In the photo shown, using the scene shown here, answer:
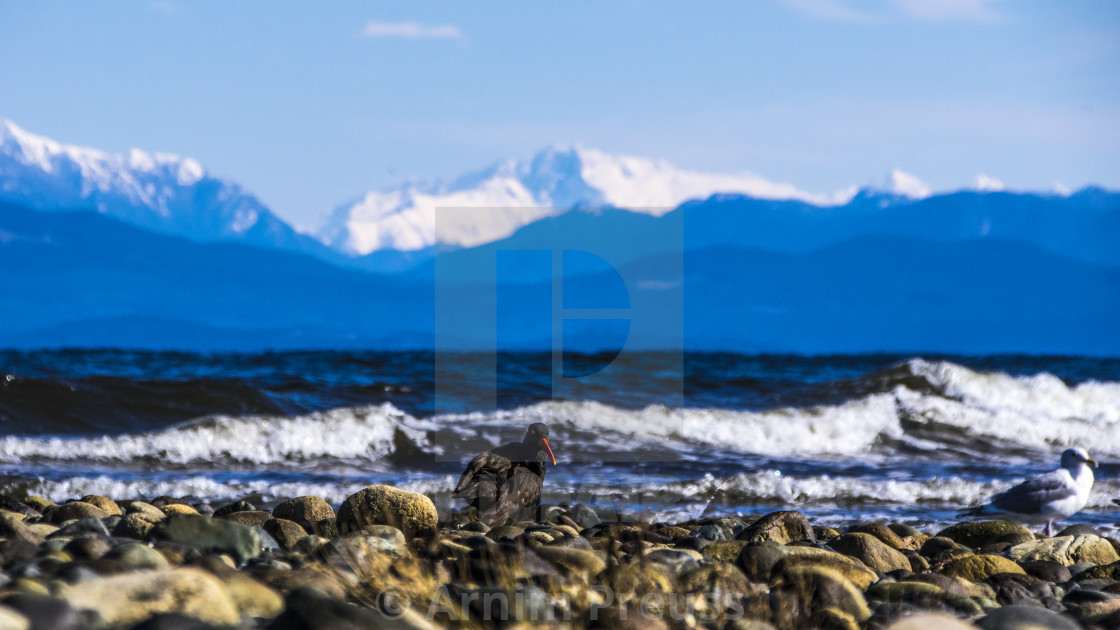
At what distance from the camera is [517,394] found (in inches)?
571

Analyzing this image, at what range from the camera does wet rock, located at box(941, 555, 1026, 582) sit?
177 inches

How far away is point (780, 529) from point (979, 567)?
1.14 meters

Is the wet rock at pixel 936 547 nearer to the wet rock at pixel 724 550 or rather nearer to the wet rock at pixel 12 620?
the wet rock at pixel 724 550

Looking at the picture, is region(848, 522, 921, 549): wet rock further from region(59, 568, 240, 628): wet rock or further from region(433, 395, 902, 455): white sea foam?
region(433, 395, 902, 455): white sea foam

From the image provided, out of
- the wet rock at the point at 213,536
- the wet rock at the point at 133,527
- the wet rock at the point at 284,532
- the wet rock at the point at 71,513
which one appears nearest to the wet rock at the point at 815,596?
the wet rock at the point at 213,536

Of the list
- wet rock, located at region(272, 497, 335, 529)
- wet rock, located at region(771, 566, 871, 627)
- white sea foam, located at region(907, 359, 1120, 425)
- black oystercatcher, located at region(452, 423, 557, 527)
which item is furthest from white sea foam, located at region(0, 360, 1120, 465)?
wet rock, located at region(771, 566, 871, 627)

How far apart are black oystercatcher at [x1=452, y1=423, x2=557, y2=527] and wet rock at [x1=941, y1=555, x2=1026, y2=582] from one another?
2482 millimetres

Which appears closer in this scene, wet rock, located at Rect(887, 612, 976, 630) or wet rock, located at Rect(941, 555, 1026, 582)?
wet rock, located at Rect(887, 612, 976, 630)

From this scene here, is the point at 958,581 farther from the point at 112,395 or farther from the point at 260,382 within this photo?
the point at 260,382

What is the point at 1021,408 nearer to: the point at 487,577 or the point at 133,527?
the point at 487,577

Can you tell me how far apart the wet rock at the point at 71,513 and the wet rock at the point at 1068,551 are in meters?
5.06

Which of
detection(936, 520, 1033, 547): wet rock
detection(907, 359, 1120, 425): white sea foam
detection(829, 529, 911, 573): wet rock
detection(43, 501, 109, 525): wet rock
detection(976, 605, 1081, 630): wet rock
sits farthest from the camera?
detection(907, 359, 1120, 425): white sea foam

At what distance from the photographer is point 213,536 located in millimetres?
3914

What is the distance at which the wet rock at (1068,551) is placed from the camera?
5.07m
